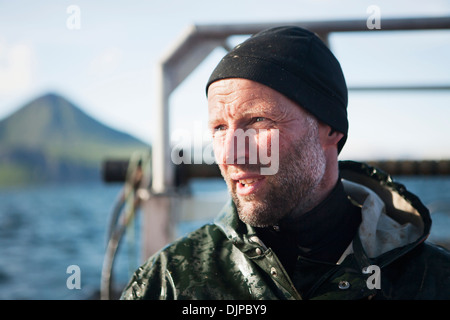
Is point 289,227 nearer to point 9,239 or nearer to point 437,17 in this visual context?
point 437,17

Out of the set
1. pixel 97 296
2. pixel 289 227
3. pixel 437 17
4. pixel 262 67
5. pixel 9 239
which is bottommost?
pixel 9 239

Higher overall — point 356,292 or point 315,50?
point 315,50

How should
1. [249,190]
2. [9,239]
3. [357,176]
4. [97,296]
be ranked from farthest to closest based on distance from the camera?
[9,239] → [97,296] → [357,176] → [249,190]

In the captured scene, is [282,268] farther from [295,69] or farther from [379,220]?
[295,69]

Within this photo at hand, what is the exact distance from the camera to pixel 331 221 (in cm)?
184

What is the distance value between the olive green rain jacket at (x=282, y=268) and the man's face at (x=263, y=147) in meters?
0.11

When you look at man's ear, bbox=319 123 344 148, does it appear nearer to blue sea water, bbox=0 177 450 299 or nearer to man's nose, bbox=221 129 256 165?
man's nose, bbox=221 129 256 165

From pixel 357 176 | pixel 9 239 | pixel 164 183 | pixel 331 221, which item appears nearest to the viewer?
pixel 331 221

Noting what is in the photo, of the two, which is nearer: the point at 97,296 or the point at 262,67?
the point at 262,67

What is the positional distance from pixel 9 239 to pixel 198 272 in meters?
57.0

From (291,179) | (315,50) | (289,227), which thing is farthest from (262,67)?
(289,227)

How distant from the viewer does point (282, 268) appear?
63.6 inches

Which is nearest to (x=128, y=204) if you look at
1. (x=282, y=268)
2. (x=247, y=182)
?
(x=247, y=182)

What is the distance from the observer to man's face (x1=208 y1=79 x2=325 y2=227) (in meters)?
1.71
